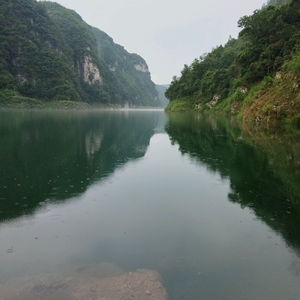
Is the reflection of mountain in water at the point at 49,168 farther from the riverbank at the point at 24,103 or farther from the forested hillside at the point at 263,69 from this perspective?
the riverbank at the point at 24,103

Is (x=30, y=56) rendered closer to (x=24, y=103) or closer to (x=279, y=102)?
(x=24, y=103)

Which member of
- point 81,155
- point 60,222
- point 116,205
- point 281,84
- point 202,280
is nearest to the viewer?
point 202,280

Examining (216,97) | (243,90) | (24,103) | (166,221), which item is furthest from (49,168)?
(24,103)

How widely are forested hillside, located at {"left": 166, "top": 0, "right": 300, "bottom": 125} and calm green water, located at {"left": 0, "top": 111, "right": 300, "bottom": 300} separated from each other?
47.7ft

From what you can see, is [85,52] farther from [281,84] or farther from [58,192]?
[58,192]

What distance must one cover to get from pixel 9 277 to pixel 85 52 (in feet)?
707

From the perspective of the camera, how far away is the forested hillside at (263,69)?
23.8 metres

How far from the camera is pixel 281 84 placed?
25109 mm

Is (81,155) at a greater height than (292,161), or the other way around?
(292,161)

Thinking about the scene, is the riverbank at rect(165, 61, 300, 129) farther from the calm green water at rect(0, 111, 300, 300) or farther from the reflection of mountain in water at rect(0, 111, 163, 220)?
the reflection of mountain in water at rect(0, 111, 163, 220)

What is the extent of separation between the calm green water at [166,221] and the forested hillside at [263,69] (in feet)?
47.7

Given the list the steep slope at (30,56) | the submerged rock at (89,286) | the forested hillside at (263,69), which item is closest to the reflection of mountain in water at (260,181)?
the submerged rock at (89,286)

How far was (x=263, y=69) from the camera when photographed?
37.6 m

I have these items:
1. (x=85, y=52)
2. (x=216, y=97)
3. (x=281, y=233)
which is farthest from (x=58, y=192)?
(x=85, y=52)
